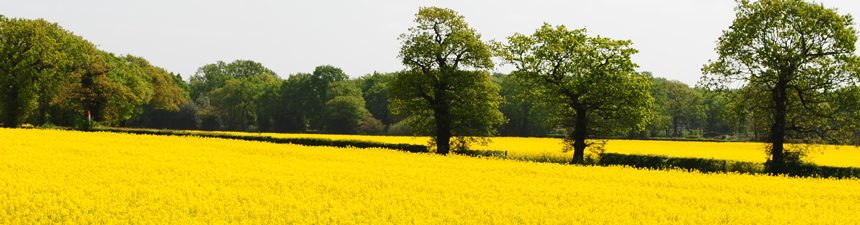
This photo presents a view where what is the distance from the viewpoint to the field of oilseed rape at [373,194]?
45.2 ft

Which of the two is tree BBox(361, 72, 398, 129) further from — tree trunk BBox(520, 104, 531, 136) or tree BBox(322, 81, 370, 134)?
tree trunk BBox(520, 104, 531, 136)

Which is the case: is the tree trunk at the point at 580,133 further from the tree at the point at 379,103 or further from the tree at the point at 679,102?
the tree at the point at 679,102

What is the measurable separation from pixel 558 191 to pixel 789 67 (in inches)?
841

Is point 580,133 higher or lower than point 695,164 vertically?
higher

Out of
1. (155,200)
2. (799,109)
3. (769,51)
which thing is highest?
(769,51)

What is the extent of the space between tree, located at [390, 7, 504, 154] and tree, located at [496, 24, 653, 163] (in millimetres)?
2261

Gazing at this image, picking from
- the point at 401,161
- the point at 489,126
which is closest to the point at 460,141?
the point at 489,126

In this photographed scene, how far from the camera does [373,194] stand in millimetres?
17156

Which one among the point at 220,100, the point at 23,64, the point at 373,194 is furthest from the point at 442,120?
the point at 220,100

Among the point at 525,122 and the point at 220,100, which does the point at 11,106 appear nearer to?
the point at 220,100

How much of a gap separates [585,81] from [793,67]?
11.2m

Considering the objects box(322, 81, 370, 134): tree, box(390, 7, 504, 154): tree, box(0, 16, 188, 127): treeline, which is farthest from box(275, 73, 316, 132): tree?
box(390, 7, 504, 154): tree

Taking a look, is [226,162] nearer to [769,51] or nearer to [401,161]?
[401,161]

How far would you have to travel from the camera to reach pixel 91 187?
16.7m
